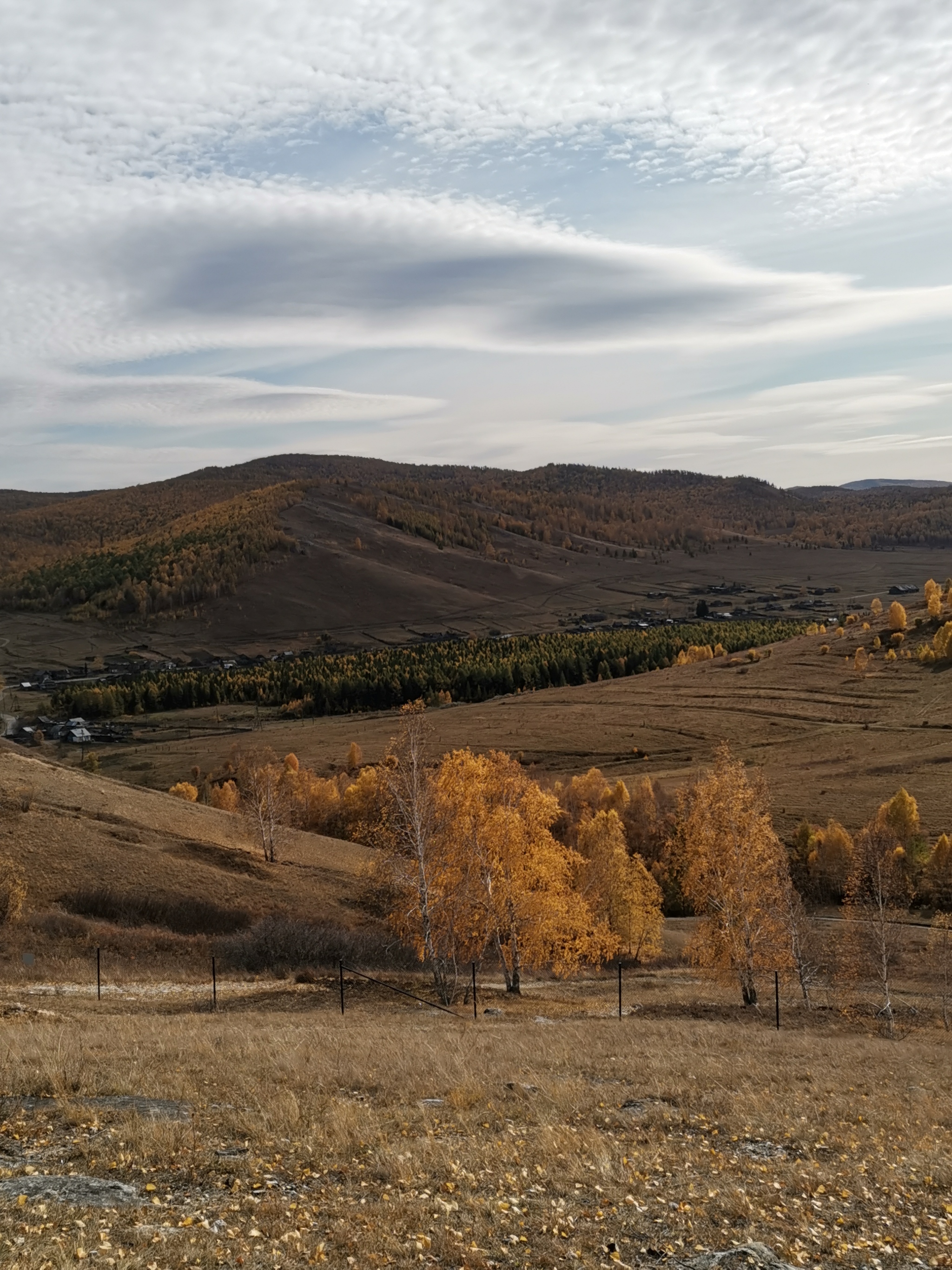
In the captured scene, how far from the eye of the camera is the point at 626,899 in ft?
213


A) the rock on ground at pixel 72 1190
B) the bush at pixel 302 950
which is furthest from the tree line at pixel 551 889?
the rock on ground at pixel 72 1190

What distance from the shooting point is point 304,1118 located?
1466 centimetres

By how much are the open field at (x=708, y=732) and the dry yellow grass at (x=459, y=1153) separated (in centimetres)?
9366

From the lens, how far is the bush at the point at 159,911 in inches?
1725

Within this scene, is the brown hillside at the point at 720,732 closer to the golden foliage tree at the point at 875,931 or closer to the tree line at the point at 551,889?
the golden foliage tree at the point at 875,931

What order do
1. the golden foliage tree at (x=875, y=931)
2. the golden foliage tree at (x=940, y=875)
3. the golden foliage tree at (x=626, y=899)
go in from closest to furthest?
1. the golden foliage tree at (x=875, y=931)
2. the golden foliage tree at (x=626, y=899)
3. the golden foliage tree at (x=940, y=875)

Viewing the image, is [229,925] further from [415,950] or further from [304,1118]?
[304,1118]

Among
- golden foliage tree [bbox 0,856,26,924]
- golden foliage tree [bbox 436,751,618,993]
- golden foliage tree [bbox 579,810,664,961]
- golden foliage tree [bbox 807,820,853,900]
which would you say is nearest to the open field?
golden foliage tree [bbox 807,820,853,900]

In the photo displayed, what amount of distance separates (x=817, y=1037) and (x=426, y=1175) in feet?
74.9

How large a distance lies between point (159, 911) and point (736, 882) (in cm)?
2919

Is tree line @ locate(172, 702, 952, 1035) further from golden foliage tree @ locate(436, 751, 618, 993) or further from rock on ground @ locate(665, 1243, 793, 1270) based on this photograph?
rock on ground @ locate(665, 1243, 793, 1270)

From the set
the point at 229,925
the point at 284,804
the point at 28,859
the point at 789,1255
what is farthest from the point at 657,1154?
the point at 284,804

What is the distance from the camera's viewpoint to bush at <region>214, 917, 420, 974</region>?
41.0m

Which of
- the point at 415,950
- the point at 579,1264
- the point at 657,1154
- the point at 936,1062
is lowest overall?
the point at 415,950
